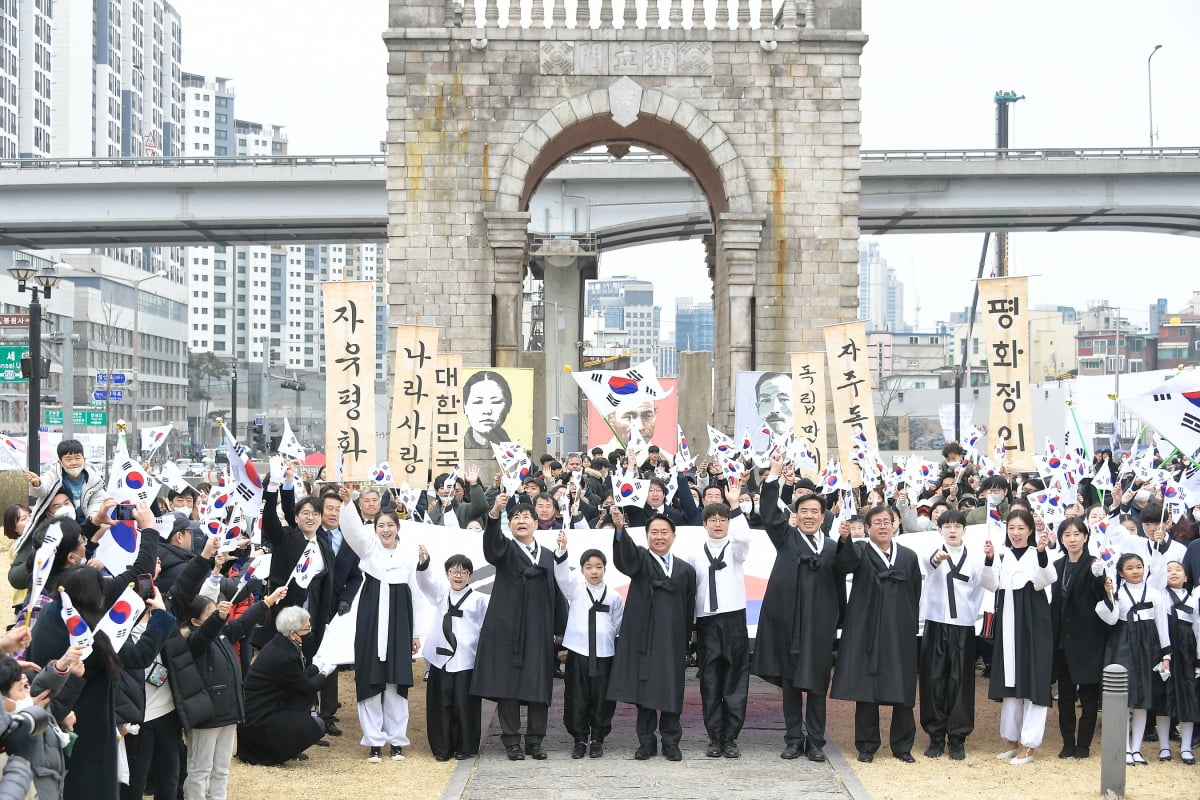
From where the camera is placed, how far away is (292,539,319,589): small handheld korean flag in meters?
10.9

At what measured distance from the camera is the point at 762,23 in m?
26.2

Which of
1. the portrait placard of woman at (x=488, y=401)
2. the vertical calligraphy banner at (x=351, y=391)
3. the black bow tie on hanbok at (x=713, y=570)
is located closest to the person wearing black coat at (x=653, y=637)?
the black bow tie on hanbok at (x=713, y=570)

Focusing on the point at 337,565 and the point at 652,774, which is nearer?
the point at 652,774

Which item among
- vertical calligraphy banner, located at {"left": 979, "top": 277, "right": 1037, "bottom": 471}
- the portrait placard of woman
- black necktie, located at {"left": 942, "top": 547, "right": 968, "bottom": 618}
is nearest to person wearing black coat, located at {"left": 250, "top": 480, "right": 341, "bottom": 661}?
black necktie, located at {"left": 942, "top": 547, "right": 968, "bottom": 618}

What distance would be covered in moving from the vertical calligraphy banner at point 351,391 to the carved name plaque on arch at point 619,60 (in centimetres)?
1156

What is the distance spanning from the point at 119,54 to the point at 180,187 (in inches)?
3112

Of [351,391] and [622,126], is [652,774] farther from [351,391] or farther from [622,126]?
[622,126]

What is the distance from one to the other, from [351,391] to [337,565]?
13.2ft

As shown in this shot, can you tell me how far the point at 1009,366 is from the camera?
616 inches

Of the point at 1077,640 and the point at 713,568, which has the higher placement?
the point at 713,568

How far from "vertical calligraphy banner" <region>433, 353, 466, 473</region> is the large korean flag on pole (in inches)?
359

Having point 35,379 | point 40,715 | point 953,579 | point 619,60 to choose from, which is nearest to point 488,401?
point 35,379

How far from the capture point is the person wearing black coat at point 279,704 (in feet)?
33.4

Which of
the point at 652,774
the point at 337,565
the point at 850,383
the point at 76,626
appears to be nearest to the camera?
the point at 76,626
